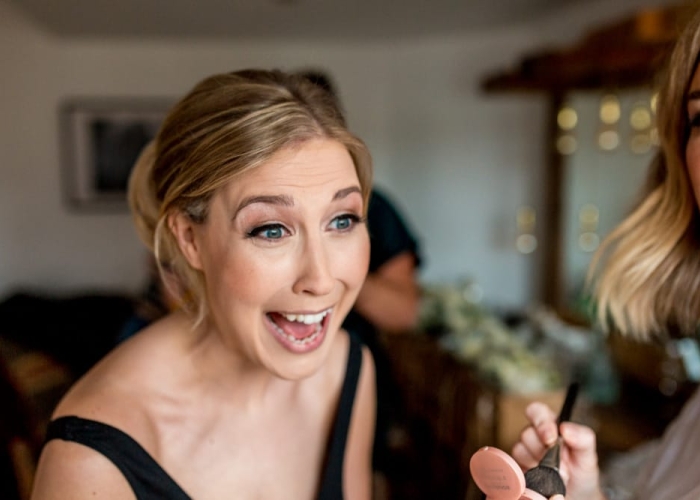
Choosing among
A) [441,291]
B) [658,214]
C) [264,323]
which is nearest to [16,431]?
[264,323]

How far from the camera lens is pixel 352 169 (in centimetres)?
87

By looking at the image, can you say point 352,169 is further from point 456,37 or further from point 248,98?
point 456,37

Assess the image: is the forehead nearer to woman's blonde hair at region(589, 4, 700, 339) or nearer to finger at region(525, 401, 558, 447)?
finger at region(525, 401, 558, 447)

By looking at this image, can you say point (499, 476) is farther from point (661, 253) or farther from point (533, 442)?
point (661, 253)

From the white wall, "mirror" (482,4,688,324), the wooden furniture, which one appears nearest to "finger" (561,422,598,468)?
the wooden furniture

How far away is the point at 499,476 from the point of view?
2.16 ft

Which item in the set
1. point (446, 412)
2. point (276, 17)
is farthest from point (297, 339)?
point (276, 17)

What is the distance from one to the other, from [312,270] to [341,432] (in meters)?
0.38

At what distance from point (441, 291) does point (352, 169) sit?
223 centimetres

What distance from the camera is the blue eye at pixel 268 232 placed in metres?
0.82

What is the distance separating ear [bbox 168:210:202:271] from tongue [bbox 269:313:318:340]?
13 cm

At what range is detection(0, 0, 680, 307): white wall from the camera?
401 cm

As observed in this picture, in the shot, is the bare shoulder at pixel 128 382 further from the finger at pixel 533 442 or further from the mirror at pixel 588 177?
the mirror at pixel 588 177

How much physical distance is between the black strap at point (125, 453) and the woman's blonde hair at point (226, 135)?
7.4 inches
